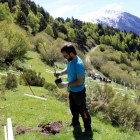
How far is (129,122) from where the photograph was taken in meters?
4.61

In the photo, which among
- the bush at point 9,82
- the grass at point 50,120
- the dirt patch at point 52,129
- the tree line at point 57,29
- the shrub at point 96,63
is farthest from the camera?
the shrub at point 96,63

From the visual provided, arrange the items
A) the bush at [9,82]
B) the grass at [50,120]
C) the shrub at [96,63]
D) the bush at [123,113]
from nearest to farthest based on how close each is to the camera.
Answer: the grass at [50,120], the bush at [123,113], the bush at [9,82], the shrub at [96,63]

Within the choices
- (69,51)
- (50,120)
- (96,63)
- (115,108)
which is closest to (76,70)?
(69,51)

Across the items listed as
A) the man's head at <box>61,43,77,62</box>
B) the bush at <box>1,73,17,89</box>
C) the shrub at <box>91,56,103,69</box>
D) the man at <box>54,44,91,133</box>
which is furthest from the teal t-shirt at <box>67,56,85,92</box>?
the shrub at <box>91,56,103,69</box>

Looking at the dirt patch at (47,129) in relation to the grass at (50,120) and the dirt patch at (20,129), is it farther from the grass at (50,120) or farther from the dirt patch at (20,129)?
the grass at (50,120)

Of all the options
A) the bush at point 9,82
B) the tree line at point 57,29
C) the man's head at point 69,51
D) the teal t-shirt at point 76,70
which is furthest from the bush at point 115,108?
the tree line at point 57,29

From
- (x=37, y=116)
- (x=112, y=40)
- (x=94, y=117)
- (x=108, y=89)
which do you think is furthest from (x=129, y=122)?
(x=112, y=40)

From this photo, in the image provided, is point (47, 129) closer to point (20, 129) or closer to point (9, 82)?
point (20, 129)

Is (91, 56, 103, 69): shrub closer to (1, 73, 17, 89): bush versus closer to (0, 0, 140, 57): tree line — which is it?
(0, 0, 140, 57): tree line

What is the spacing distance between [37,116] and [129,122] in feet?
10.5

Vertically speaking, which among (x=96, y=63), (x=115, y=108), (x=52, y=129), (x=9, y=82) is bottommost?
(x=96, y=63)

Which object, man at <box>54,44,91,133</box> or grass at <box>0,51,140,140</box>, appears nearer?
man at <box>54,44,91,133</box>

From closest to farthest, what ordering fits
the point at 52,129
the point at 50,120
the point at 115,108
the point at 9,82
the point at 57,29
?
the point at 52,129 < the point at 50,120 < the point at 115,108 < the point at 9,82 < the point at 57,29

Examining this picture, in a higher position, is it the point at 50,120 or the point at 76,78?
the point at 76,78
